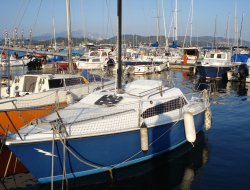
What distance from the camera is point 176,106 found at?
12359 millimetres

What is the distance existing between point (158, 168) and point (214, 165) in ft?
7.33

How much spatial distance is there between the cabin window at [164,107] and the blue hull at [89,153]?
2.01 ft

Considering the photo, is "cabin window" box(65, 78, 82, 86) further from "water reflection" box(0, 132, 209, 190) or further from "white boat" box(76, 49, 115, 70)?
"white boat" box(76, 49, 115, 70)

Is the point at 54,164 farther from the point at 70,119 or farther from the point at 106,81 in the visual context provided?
the point at 106,81

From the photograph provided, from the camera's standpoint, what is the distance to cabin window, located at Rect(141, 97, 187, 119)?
11048mm

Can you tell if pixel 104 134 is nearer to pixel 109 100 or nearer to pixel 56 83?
pixel 109 100

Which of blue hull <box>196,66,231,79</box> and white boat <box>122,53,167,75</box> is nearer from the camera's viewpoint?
blue hull <box>196,66,231,79</box>

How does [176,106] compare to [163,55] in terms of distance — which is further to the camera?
[163,55]

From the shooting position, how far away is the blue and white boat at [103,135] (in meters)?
9.25

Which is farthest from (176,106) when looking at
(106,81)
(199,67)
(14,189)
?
(199,67)

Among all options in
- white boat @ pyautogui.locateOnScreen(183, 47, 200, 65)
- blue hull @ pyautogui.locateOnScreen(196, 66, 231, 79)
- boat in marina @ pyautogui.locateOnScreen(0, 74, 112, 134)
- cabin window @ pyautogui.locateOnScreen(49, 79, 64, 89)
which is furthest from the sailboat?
white boat @ pyautogui.locateOnScreen(183, 47, 200, 65)

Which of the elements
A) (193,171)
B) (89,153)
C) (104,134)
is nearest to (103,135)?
(104,134)

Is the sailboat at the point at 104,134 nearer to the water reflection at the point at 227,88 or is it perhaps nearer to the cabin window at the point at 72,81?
the cabin window at the point at 72,81

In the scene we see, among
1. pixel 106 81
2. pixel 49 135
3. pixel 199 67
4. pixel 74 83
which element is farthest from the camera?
pixel 199 67
